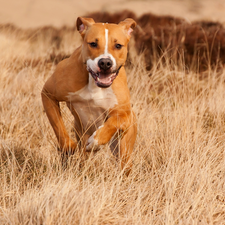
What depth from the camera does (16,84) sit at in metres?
6.36

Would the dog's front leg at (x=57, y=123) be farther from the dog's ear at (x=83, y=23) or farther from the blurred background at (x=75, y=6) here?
the blurred background at (x=75, y=6)

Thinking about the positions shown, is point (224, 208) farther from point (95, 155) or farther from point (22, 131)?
point (22, 131)

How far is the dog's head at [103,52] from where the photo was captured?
144 inches

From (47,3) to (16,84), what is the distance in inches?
621

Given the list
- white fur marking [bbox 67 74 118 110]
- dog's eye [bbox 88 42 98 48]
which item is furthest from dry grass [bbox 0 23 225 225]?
dog's eye [bbox 88 42 98 48]

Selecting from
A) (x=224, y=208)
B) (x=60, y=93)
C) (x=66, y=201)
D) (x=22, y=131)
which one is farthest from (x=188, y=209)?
(x=22, y=131)

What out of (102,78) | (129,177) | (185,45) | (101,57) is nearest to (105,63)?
(101,57)

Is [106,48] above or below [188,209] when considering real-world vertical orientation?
above

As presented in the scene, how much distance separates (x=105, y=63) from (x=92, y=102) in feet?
2.33

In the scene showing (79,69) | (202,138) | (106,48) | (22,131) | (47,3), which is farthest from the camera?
(47,3)

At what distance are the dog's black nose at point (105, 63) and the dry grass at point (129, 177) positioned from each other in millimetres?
Answer: 1008

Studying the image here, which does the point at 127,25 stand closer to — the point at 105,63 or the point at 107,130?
the point at 105,63

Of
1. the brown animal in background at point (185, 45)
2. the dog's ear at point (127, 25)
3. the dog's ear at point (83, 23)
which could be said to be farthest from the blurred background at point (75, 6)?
the dog's ear at point (83, 23)

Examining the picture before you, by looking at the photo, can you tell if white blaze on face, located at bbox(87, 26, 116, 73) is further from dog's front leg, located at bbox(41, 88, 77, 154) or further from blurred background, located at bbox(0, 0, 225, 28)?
blurred background, located at bbox(0, 0, 225, 28)
